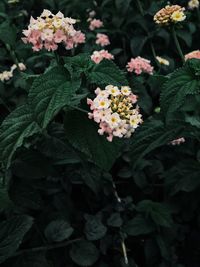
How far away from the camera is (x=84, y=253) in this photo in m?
1.70

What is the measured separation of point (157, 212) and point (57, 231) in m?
0.45

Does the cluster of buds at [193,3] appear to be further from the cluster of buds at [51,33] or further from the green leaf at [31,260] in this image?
the green leaf at [31,260]

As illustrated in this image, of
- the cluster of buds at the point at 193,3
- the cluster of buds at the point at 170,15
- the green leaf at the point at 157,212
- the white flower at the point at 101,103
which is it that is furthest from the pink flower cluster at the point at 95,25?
the white flower at the point at 101,103

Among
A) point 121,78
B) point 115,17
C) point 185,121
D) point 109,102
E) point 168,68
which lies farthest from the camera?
point 115,17

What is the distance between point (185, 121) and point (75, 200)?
766mm

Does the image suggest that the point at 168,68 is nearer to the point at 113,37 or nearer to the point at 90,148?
the point at 113,37

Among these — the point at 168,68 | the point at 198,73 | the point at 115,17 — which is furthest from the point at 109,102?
the point at 115,17

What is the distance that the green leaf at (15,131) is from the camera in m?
1.37

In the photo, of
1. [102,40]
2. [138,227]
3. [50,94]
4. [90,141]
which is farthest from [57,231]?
[102,40]

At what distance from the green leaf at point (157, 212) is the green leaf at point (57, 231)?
367 mm

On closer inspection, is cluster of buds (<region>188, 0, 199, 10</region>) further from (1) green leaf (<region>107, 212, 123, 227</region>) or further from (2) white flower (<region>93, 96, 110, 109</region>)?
(2) white flower (<region>93, 96, 110, 109</region>)

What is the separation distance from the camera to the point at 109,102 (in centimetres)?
130

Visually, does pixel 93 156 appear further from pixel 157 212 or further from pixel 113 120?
pixel 157 212

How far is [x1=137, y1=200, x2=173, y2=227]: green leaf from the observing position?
5.88 ft
